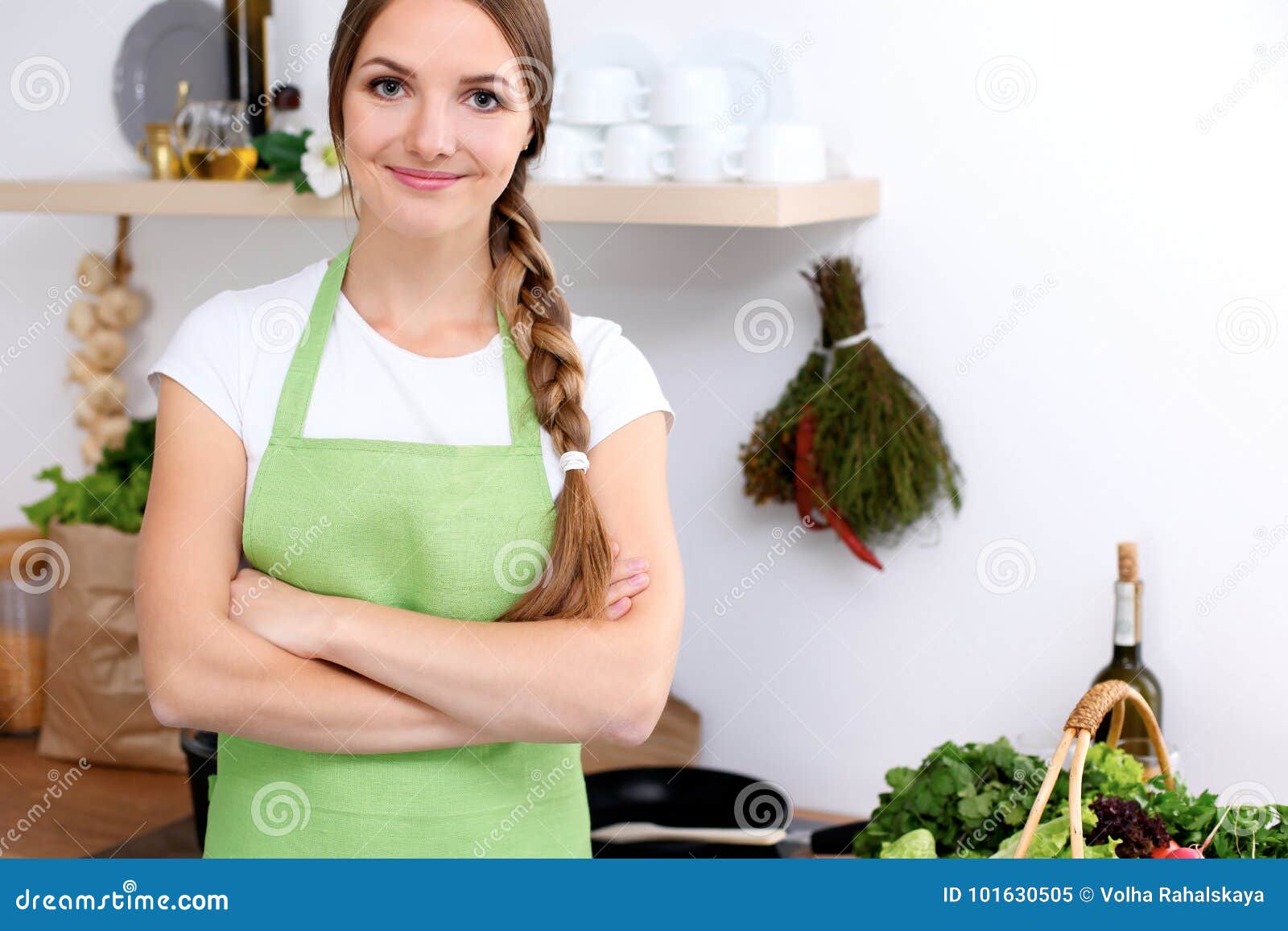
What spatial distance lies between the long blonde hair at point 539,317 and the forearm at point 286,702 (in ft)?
0.31

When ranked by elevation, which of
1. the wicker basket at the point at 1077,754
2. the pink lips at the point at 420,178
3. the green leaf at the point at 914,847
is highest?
the pink lips at the point at 420,178

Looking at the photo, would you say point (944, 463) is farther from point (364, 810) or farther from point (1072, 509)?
point (364, 810)

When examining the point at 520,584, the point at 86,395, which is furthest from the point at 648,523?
the point at 86,395

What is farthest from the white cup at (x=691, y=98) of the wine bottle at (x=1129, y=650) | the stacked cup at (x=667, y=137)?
the wine bottle at (x=1129, y=650)

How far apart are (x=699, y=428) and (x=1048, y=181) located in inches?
19.4

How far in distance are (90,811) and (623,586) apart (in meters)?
0.97

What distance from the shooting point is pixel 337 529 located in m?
0.90

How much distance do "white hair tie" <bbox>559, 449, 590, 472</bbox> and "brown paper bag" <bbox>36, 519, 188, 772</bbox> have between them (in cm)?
97

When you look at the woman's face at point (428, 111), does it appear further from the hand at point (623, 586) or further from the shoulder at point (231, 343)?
the hand at point (623, 586)

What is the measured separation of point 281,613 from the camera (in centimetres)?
86

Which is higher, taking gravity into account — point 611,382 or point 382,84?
point 382,84

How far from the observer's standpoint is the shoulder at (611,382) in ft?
3.03

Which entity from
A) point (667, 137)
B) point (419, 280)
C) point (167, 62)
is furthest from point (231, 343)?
point (167, 62)

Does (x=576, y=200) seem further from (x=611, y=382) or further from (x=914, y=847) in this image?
(x=914, y=847)
